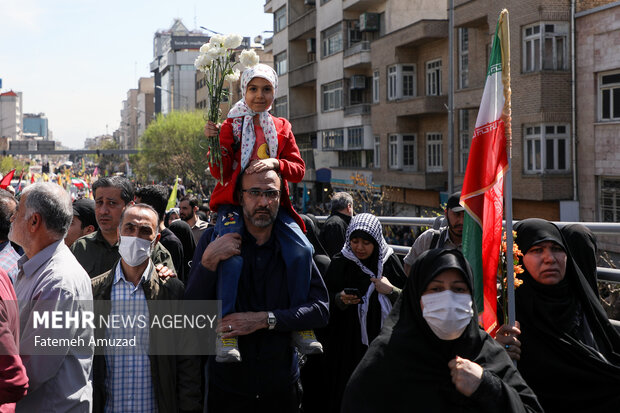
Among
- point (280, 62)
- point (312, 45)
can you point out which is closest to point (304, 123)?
point (312, 45)

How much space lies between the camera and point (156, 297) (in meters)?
4.35

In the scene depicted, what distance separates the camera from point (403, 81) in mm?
32656

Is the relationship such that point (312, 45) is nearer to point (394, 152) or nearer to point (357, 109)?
point (357, 109)

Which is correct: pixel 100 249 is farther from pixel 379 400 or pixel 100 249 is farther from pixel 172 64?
pixel 172 64

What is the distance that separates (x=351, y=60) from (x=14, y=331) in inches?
1378

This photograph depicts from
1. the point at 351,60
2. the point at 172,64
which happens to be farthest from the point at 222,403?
A: the point at 172,64

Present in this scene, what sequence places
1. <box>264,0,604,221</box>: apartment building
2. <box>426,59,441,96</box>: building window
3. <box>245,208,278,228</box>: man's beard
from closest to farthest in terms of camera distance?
1. <box>245,208,278,228</box>: man's beard
2. <box>264,0,604,221</box>: apartment building
3. <box>426,59,441,96</box>: building window

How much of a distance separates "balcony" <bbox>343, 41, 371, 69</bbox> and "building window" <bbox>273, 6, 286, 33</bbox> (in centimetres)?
1165

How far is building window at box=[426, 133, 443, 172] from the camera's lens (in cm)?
3127

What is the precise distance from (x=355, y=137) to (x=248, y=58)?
1313 inches

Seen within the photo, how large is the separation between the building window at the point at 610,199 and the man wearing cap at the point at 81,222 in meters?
17.8

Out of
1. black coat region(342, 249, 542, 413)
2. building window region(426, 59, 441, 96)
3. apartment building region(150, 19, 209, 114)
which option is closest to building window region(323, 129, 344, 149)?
building window region(426, 59, 441, 96)

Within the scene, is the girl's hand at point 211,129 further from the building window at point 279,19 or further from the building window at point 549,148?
the building window at point 279,19

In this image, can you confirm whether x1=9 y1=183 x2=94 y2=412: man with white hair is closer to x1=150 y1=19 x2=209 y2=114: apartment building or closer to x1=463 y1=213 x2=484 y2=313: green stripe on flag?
x1=463 y1=213 x2=484 y2=313: green stripe on flag
